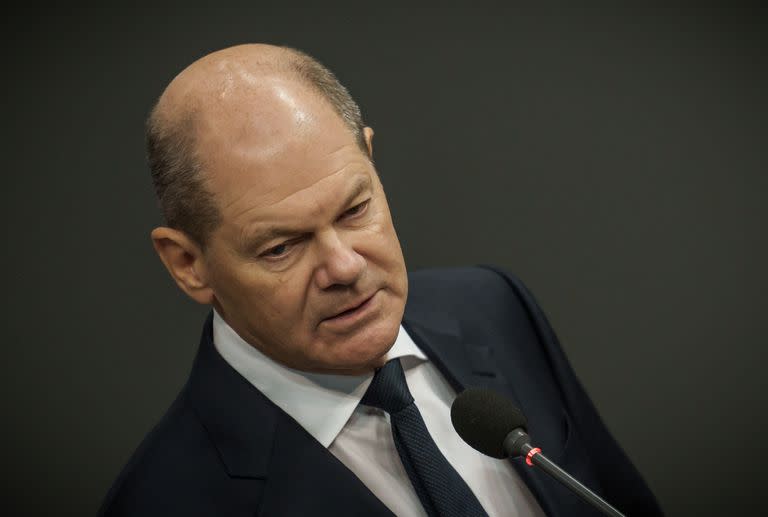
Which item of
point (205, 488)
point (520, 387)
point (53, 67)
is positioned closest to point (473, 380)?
point (520, 387)

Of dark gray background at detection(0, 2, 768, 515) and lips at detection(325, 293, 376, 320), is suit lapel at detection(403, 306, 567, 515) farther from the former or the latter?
dark gray background at detection(0, 2, 768, 515)

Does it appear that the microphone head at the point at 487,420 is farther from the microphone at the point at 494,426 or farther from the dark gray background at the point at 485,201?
the dark gray background at the point at 485,201

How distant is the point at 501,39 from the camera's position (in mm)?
2094

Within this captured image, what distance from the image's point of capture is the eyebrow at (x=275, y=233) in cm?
121

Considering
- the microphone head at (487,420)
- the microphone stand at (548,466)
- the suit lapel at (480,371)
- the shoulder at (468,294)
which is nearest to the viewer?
the microphone stand at (548,466)

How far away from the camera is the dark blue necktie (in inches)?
53.1

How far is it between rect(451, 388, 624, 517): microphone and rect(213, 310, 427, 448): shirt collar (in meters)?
0.25

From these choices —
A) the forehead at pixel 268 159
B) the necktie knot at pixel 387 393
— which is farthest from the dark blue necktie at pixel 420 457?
the forehead at pixel 268 159

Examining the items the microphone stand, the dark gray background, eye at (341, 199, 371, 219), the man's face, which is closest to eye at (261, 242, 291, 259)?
the man's face

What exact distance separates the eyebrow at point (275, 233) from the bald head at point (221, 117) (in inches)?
2.7

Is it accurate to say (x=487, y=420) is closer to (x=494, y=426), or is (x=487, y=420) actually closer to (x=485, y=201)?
(x=494, y=426)

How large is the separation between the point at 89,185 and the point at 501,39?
1.09 meters

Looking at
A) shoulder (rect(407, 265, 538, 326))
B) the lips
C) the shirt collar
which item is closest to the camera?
the lips

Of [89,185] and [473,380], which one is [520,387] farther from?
[89,185]
